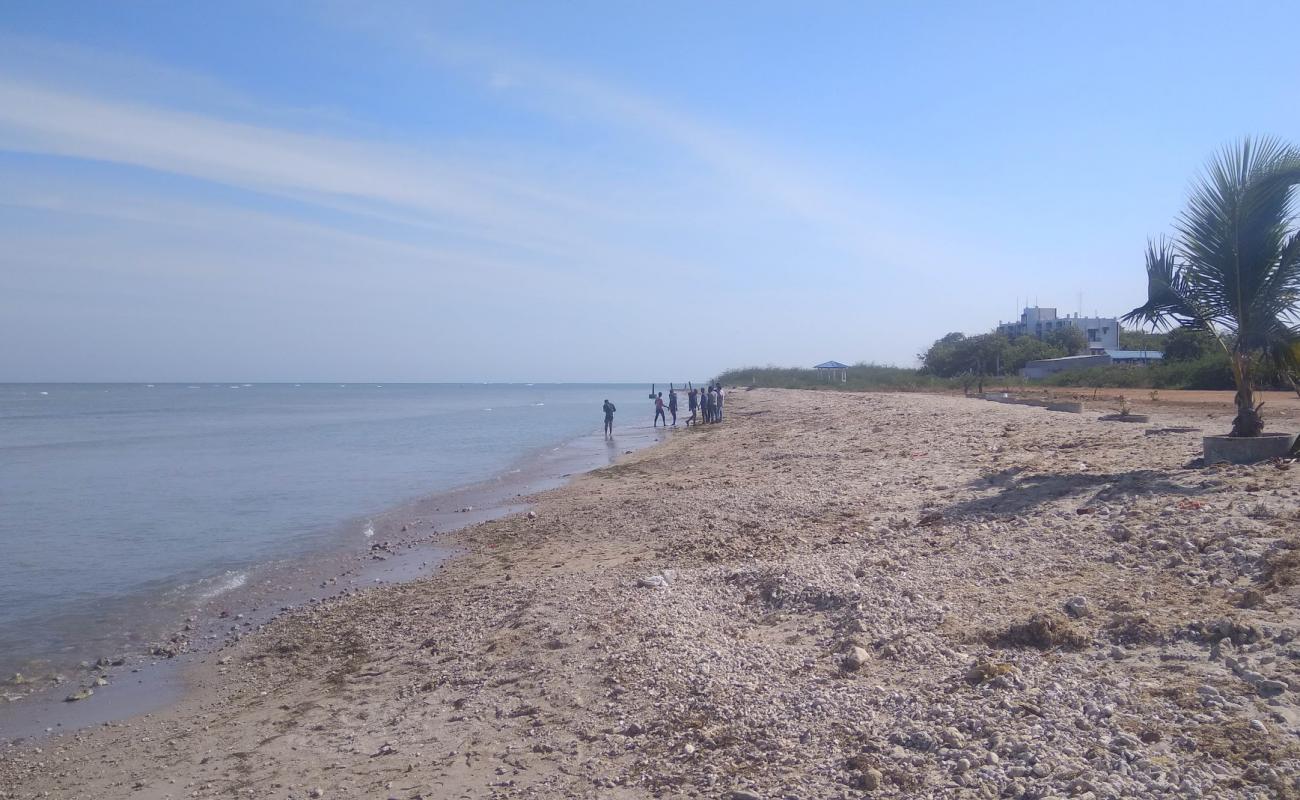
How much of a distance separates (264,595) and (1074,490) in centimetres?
1058

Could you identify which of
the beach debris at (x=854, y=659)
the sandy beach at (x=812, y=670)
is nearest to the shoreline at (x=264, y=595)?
the sandy beach at (x=812, y=670)

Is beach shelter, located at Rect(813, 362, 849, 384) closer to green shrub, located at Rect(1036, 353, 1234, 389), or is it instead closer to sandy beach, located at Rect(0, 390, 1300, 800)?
green shrub, located at Rect(1036, 353, 1234, 389)

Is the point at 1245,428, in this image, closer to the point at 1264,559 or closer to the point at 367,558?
the point at 1264,559

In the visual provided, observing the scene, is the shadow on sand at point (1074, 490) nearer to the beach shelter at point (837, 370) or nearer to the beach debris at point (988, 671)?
the beach debris at point (988, 671)

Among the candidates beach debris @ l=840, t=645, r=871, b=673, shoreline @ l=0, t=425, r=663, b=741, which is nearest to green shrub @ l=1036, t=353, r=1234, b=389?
shoreline @ l=0, t=425, r=663, b=741

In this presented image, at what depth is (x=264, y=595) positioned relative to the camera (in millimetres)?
12164

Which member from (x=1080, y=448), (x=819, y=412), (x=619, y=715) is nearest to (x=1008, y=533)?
(x=619, y=715)

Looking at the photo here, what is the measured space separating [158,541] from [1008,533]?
14.6 metres

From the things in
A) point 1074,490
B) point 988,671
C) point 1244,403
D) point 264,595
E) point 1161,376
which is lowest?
point 264,595

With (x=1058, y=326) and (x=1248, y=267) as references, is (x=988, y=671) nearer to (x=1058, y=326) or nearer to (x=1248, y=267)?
(x=1248, y=267)

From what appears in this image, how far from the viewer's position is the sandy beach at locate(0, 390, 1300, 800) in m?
4.85

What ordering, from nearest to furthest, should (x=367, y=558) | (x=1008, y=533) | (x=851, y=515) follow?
(x=1008, y=533) < (x=851, y=515) < (x=367, y=558)

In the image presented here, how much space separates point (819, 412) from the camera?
125ft

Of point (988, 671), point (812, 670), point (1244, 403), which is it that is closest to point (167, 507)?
point (812, 670)
